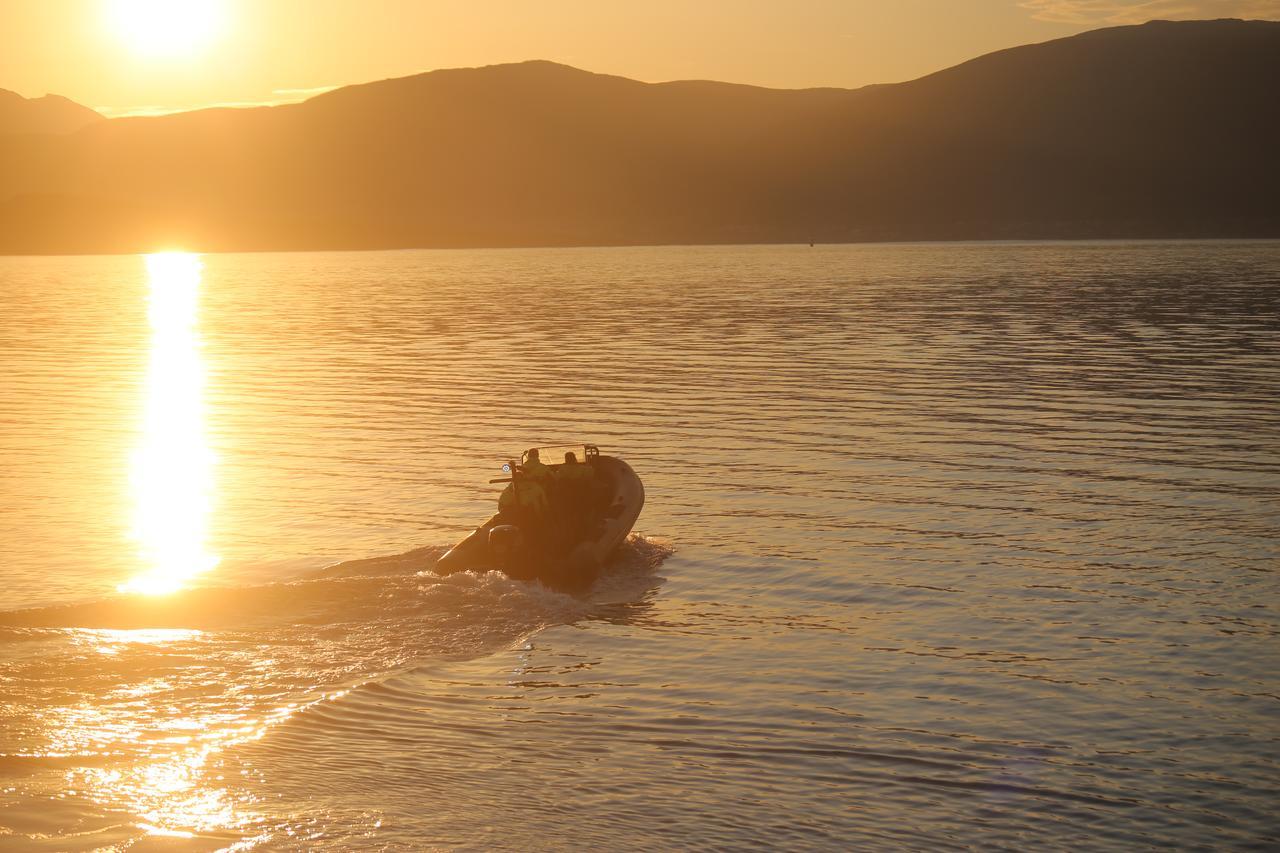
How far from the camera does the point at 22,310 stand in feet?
273

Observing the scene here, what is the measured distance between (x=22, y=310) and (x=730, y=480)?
71107mm

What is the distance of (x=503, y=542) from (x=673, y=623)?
2682 mm

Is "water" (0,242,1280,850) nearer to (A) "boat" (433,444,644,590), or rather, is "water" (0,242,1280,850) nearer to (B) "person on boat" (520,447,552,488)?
(A) "boat" (433,444,644,590)

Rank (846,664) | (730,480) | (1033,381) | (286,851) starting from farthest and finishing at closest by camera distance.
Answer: (1033,381) → (730,480) → (846,664) → (286,851)

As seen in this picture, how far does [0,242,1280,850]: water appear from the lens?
36.4 feet

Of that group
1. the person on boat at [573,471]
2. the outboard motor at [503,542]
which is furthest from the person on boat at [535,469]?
the outboard motor at [503,542]

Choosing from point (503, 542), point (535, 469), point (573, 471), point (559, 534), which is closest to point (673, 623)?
point (503, 542)

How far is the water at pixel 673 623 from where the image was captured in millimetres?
11094

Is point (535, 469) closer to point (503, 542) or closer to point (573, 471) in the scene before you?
point (573, 471)

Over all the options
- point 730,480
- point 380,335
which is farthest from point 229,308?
point 730,480

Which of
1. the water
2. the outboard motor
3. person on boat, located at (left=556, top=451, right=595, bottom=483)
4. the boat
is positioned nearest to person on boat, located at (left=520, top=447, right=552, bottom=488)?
the boat

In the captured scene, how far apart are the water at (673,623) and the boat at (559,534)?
402 millimetres

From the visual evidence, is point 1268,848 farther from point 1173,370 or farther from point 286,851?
point 1173,370

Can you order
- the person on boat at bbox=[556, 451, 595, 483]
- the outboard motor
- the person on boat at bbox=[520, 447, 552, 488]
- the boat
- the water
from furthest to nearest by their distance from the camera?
1. the person on boat at bbox=[556, 451, 595, 483]
2. the person on boat at bbox=[520, 447, 552, 488]
3. the boat
4. the outboard motor
5. the water
